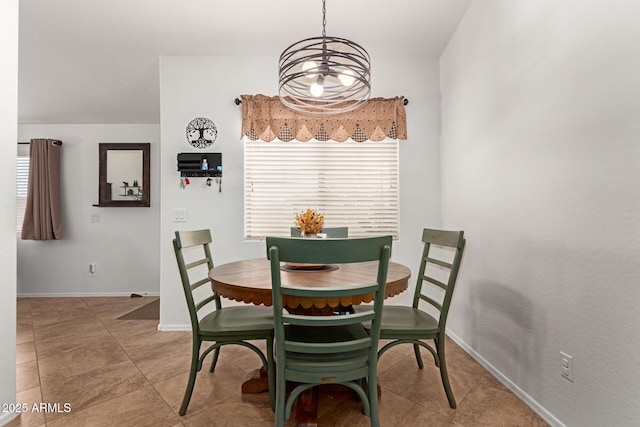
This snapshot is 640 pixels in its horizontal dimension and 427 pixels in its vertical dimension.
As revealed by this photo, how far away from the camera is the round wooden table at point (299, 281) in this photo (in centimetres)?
126

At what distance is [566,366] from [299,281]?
132cm

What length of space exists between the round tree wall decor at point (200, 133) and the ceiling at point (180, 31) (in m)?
0.66

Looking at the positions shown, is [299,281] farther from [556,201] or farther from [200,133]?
[200,133]

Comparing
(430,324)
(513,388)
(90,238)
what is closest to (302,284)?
(430,324)

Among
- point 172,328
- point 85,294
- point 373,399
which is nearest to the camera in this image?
point 373,399

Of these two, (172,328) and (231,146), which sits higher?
(231,146)

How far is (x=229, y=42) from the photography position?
2.69m

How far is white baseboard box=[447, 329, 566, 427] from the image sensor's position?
150 centimetres

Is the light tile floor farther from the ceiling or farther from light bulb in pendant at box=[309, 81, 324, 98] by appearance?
the ceiling

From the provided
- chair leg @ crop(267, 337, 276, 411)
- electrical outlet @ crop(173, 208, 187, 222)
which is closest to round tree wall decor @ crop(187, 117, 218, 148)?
electrical outlet @ crop(173, 208, 187, 222)

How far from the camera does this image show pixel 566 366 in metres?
1.42

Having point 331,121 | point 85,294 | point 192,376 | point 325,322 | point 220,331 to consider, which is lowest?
point 85,294

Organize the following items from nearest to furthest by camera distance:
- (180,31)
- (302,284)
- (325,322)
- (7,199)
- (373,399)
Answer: (325,322) < (373,399) < (302,284) < (7,199) < (180,31)

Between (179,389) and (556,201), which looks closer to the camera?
(556,201)
